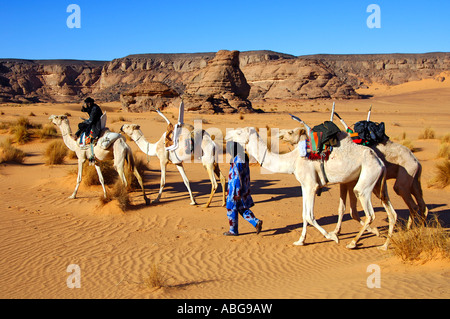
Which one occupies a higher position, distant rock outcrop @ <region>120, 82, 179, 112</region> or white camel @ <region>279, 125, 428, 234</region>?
distant rock outcrop @ <region>120, 82, 179, 112</region>

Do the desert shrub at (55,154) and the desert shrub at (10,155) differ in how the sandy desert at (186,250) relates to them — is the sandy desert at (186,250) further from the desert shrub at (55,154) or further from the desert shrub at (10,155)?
the desert shrub at (10,155)

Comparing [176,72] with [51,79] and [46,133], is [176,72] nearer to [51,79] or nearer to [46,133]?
[51,79]

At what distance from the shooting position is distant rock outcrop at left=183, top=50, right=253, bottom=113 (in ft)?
133

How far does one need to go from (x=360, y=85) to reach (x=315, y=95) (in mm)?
42411

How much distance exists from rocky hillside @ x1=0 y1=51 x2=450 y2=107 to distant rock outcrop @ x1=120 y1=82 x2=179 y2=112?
39.4 metres

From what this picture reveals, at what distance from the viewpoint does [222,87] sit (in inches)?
1825

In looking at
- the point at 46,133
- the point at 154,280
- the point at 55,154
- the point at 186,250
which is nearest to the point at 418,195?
the point at 186,250

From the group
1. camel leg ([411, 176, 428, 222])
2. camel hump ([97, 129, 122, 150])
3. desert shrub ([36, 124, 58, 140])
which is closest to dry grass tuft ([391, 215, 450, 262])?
camel leg ([411, 176, 428, 222])

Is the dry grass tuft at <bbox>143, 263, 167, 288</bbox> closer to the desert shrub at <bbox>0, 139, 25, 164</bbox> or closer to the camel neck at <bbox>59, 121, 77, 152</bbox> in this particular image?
the camel neck at <bbox>59, 121, 77, 152</bbox>

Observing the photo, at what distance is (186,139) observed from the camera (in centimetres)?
989

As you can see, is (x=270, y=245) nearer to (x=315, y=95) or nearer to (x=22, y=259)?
(x=22, y=259)

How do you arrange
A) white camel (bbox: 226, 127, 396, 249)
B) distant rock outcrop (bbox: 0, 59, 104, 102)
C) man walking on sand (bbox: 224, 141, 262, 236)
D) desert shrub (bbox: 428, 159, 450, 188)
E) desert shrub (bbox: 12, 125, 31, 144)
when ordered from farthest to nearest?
distant rock outcrop (bbox: 0, 59, 104, 102) → desert shrub (bbox: 12, 125, 31, 144) → desert shrub (bbox: 428, 159, 450, 188) → man walking on sand (bbox: 224, 141, 262, 236) → white camel (bbox: 226, 127, 396, 249)

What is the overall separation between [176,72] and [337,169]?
4568 inches
